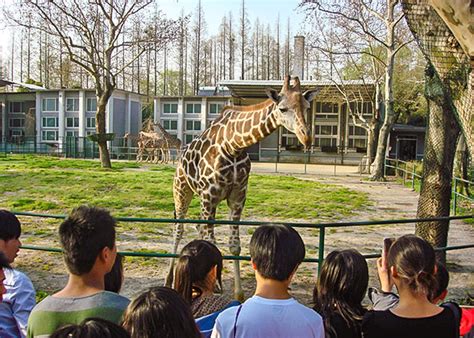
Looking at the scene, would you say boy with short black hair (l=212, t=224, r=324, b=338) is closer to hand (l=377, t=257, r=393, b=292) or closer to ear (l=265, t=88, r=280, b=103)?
hand (l=377, t=257, r=393, b=292)

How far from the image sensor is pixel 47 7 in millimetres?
21703

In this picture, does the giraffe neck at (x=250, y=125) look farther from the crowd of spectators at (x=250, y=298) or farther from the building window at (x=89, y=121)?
the building window at (x=89, y=121)

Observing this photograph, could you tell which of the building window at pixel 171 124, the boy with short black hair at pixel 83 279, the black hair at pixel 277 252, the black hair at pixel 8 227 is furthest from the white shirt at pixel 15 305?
the building window at pixel 171 124

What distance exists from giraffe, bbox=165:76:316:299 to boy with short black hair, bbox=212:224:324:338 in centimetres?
297

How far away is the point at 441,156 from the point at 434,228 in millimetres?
1036

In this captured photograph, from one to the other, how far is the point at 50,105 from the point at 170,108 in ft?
31.5

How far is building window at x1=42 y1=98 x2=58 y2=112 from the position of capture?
125 feet

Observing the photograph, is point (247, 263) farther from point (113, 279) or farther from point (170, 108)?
point (170, 108)

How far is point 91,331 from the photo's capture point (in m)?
1.39

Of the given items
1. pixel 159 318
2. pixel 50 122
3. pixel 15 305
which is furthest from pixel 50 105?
pixel 159 318

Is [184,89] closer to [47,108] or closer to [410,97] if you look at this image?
[47,108]

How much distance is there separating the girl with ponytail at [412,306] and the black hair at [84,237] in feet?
4.50

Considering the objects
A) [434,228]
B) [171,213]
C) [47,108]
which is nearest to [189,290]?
[434,228]

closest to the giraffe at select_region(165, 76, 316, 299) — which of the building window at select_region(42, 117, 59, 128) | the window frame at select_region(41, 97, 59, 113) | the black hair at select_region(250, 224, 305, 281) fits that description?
the black hair at select_region(250, 224, 305, 281)
